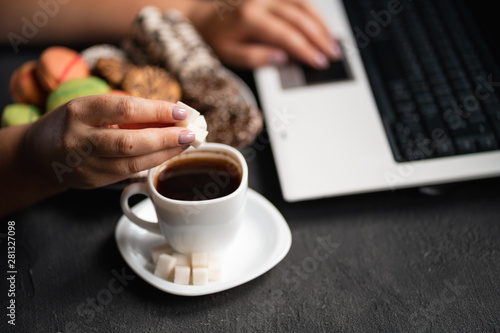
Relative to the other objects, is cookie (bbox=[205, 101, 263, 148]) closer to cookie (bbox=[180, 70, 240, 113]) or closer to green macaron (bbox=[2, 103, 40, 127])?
cookie (bbox=[180, 70, 240, 113])

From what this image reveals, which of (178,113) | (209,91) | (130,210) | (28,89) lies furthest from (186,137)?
(28,89)

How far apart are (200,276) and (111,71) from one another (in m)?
0.34

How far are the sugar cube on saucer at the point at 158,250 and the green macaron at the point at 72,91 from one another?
0.78ft

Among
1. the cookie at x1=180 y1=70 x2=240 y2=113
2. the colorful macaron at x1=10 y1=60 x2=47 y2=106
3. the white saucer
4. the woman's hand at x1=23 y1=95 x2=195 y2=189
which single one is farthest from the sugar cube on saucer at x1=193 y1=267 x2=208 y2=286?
the colorful macaron at x1=10 y1=60 x2=47 y2=106

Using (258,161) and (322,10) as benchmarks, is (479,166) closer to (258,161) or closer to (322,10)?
(258,161)

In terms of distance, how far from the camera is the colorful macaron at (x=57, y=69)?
0.62 metres

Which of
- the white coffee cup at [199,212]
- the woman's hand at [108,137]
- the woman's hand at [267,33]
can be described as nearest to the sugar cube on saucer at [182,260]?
the white coffee cup at [199,212]

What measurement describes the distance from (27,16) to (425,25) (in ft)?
2.31

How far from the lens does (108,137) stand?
0.42 m

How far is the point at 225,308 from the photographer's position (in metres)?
0.49

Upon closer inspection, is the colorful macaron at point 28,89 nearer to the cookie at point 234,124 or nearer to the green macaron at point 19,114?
the green macaron at point 19,114

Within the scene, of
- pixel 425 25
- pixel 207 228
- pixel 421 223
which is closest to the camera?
pixel 207 228

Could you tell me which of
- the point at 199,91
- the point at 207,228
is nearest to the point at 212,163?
the point at 207,228

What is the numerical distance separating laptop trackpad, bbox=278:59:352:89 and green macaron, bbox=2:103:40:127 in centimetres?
38
